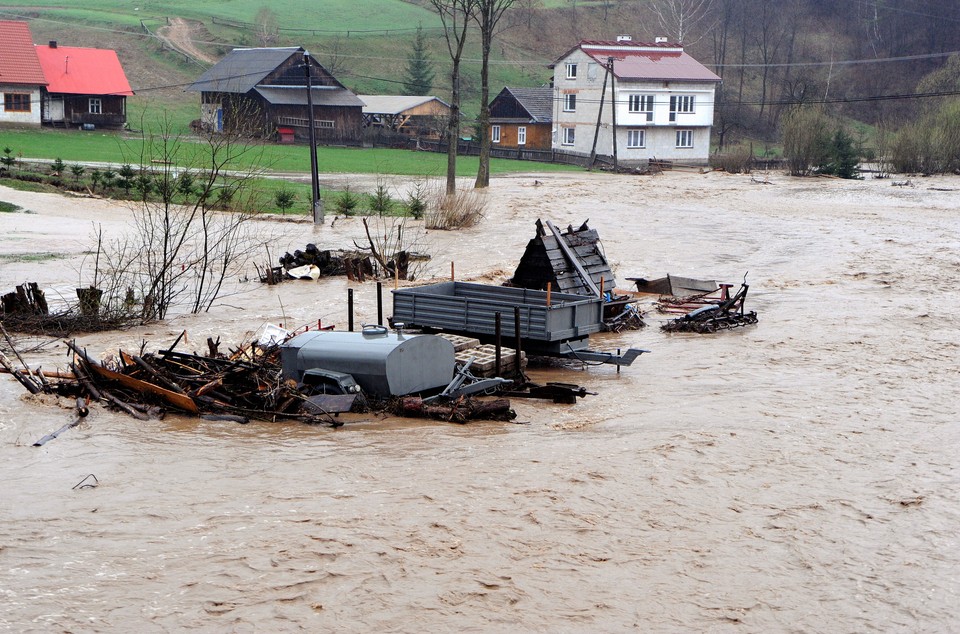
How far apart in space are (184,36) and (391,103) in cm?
2531

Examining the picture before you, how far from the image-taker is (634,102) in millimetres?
70250

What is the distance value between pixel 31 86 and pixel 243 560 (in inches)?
2472

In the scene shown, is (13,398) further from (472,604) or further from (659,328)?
(659,328)

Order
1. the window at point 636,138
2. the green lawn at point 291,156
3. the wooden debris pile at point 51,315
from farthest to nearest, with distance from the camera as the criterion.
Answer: the window at point 636,138
the green lawn at point 291,156
the wooden debris pile at point 51,315

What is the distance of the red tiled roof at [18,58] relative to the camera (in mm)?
63188

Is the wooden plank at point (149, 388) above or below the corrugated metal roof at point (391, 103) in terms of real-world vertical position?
below

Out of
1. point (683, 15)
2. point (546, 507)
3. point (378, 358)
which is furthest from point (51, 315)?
point (683, 15)

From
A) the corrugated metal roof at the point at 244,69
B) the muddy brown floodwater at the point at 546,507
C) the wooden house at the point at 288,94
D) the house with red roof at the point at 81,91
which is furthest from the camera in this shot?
the corrugated metal roof at the point at 244,69

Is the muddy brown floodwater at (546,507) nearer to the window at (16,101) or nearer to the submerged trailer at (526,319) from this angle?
the submerged trailer at (526,319)

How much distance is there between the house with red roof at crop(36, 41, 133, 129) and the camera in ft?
215

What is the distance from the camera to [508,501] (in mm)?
10188

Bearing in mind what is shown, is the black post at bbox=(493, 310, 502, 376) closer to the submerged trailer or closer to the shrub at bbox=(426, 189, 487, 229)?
the submerged trailer

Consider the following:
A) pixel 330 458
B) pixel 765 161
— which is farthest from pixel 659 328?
pixel 765 161

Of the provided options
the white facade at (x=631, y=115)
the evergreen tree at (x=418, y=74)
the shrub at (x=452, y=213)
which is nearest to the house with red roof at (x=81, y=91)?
the evergreen tree at (x=418, y=74)
